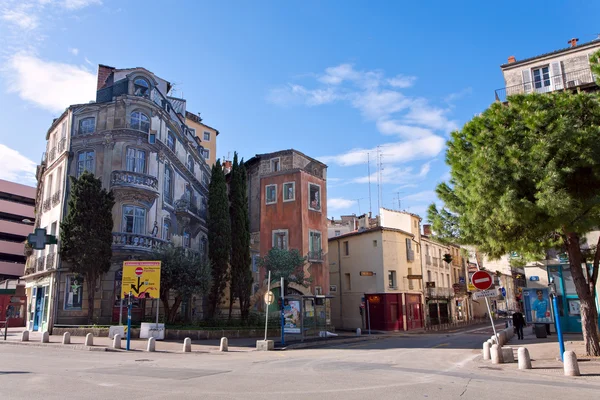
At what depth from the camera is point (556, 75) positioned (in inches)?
1082

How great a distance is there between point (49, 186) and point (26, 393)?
2626 centimetres

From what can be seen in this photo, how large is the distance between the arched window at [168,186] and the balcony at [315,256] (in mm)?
11759

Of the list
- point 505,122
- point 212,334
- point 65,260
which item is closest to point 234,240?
point 212,334

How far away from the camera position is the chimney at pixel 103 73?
3111 cm

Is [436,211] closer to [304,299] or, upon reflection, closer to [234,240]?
[304,299]

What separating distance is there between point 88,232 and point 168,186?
24.3 ft

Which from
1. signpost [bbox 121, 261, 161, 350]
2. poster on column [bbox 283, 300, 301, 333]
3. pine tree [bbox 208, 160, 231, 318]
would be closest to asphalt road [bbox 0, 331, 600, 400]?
signpost [bbox 121, 261, 161, 350]

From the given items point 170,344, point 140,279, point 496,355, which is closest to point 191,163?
point 140,279

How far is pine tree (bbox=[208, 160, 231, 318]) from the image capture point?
31.0 metres

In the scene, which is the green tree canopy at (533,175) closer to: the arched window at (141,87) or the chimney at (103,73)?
the arched window at (141,87)

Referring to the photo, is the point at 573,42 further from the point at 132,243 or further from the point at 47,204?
the point at 47,204

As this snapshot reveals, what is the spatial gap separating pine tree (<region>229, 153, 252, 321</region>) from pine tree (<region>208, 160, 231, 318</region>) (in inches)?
29.0

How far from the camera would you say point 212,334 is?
25.8m

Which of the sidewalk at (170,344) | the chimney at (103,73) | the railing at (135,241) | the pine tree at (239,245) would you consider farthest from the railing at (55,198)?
the pine tree at (239,245)
